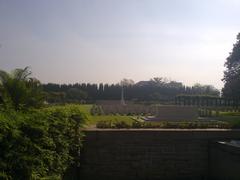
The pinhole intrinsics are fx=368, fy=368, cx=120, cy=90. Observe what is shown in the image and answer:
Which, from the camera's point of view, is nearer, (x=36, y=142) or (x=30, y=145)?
(x=30, y=145)

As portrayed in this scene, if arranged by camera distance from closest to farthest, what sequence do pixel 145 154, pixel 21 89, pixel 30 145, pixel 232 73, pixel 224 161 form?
pixel 30 145 < pixel 224 161 < pixel 145 154 < pixel 21 89 < pixel 232 73

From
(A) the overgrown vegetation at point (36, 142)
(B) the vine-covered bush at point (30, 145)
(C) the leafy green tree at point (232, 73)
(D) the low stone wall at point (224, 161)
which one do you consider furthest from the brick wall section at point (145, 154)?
(C) the leafy green tree at point (232, 73)

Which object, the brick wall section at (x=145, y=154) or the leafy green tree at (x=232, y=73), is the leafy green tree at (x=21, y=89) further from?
the leafy green tree at (x=232, y=73)

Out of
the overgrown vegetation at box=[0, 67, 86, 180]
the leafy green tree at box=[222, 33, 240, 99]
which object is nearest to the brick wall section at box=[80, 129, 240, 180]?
the overgrown vegetation at box=[0, 67, 86, 180]

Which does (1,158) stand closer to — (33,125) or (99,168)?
(33,125)

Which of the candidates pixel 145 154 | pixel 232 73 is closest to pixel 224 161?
pixel 145 154

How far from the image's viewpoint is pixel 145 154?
26.5 feet

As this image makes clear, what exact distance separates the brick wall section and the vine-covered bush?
2.03 m

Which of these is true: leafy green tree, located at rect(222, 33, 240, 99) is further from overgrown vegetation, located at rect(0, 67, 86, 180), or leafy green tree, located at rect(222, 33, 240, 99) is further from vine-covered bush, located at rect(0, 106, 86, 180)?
vine-covered bush, located at rect(0, 106, 86, 180)

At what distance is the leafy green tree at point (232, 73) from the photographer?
3468cm

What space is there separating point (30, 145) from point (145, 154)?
14.7 ft

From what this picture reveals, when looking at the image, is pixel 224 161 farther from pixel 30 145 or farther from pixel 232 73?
pixel 232 73

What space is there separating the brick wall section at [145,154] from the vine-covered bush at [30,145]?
80.0 inches

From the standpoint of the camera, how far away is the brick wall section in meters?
7.93
